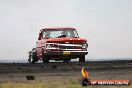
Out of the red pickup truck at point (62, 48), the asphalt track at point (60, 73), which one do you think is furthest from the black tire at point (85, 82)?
the red pickup truck at point (62, 48)

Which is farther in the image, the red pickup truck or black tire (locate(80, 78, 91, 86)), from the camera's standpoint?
the red pickup truck

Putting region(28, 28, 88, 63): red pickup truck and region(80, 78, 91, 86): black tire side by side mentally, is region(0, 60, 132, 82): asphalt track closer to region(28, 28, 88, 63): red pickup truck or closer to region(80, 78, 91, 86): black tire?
region(80, 78, 91, 86): black tire

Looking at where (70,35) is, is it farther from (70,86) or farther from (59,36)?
(70,86)

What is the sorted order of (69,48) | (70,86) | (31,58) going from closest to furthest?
(70,86)
(69,48)
(31,58)

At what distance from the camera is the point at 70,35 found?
2116 centimetres

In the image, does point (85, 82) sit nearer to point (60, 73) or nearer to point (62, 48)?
point (60, 73)

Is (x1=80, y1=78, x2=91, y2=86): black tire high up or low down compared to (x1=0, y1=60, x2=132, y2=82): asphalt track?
down

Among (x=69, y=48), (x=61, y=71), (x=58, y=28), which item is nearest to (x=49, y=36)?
(x=58, y=28)

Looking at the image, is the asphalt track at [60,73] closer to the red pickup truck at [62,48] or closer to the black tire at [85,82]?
the black tire at [85,82]

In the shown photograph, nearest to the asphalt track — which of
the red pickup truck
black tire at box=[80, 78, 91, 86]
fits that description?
black tire at box=[80, 78, 91, 86]

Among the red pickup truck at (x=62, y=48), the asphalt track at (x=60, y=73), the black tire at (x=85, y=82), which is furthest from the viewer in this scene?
the red pickup truck at (x=62, y=48)

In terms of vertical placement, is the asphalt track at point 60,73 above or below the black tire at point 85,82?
above

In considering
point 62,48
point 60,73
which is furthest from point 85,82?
point 62,48

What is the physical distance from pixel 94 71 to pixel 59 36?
9.76m
